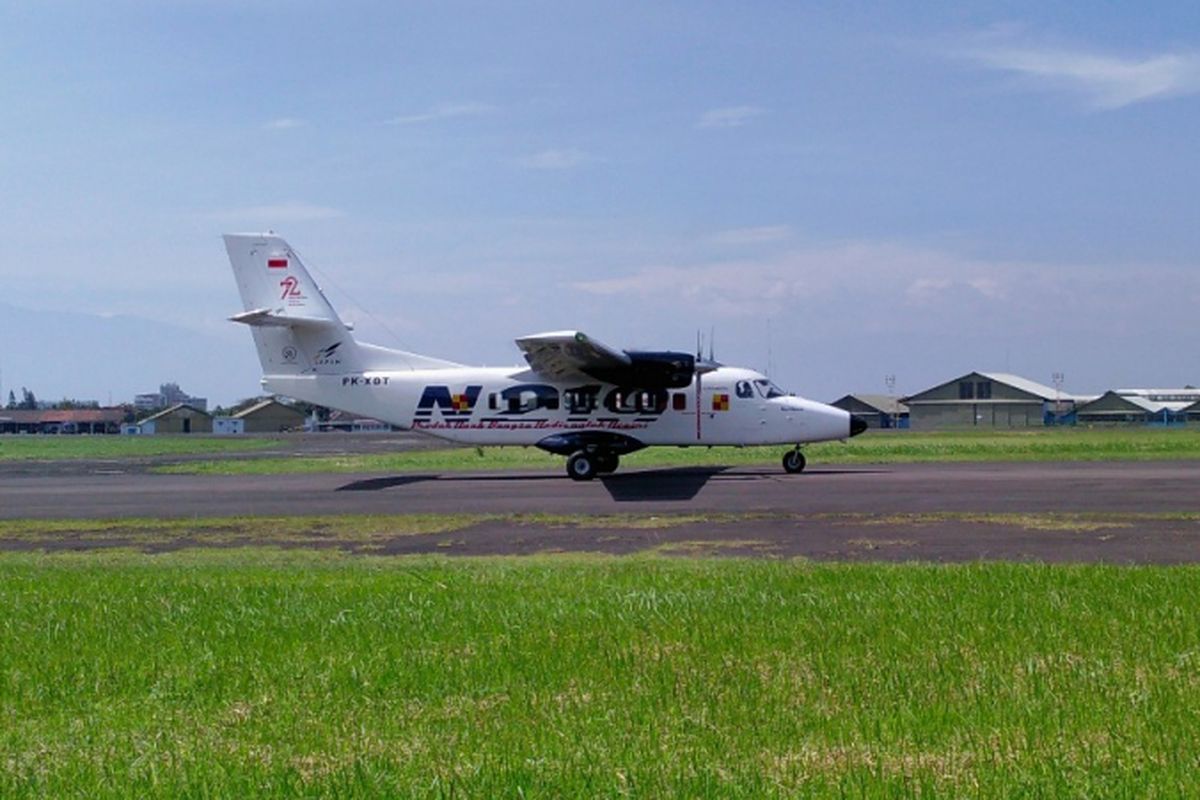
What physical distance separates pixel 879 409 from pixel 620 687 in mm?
149624

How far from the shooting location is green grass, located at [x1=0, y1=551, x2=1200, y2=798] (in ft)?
19.3

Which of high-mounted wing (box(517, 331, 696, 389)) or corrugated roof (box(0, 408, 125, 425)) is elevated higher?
corrugated roof (box(0, 408, 125, 425))

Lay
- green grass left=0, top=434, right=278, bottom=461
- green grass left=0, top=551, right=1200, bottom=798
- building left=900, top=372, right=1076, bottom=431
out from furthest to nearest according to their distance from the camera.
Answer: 1. building left=900, top=372, right=1076, bottom=431
2. green grass left=0, top=434, right=278, bottom=461
3. green grass left=0, top=551, right=1200, bottom=798

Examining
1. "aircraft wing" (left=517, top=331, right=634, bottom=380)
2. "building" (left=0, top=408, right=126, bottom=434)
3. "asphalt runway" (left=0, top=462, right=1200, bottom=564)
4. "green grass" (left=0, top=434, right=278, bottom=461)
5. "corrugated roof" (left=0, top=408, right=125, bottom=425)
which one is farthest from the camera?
"corrugated roof" (left=0, top=408, right=125, bottom=425)

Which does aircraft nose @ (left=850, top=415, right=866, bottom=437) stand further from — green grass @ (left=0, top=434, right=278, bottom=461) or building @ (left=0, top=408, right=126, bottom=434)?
building @ (left=0, top=408, right=126, bottom=434)

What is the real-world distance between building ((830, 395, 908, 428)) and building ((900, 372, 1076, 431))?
4.73m

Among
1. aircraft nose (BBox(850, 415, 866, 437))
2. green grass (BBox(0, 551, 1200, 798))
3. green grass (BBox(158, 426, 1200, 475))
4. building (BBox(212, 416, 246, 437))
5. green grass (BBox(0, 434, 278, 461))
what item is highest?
building (BBox(212, 416, 246, 437))

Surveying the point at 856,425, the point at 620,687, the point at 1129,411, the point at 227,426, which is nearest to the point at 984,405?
the point at 1129,411

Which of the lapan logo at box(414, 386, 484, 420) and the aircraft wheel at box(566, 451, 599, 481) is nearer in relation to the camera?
the aircraft wheel at box(566, 451, 599, 481)

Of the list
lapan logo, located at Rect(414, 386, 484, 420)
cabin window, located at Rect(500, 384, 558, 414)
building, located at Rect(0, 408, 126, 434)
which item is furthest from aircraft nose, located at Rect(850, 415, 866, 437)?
building, located at Rect(0, 408, 126, 434)

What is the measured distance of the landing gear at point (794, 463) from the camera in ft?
105

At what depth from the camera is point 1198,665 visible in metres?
7.75

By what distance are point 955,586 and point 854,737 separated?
17.6 ft

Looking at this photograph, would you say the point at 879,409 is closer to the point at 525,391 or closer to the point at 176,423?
the point at 176,423
